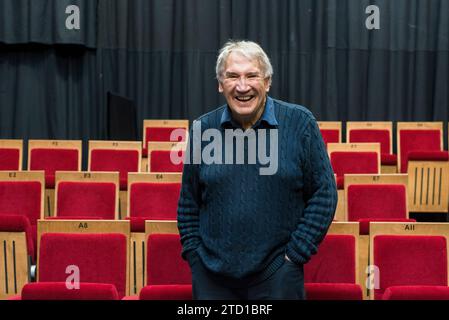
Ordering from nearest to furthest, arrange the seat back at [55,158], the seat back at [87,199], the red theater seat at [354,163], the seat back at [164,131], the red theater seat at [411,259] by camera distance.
→ the red theater seat at [411,259]
the seat back at [87,199]
the red theater seat at [354,163]
the seat back at [55,158]
the seat back at [164,131]

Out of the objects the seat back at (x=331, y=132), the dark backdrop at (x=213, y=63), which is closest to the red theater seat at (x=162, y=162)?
the seat back at (x=331, y=132)

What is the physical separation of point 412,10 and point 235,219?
3.39 meters

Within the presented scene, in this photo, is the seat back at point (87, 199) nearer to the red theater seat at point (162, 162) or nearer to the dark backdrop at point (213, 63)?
the red theater seat at point (162, 162)

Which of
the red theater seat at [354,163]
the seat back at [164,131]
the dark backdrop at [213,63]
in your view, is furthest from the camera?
the dark backdrop at [213,63]

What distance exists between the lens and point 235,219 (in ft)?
3.30

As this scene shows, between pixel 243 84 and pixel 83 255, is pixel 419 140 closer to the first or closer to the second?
pixel 83 255

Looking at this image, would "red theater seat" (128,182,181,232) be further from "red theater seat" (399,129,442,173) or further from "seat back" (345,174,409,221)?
"red theater seat" (399,129,442,173)

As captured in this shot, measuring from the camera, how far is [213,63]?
418cm

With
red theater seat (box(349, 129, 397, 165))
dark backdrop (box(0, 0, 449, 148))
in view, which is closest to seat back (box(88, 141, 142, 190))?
red theater seat (box(349, 129, 397, 165))

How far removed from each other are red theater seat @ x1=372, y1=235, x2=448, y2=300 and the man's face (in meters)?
0.52

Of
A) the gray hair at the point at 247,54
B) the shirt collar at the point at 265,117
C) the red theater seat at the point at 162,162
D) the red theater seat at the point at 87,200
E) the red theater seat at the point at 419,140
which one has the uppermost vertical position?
the gray hair at the point at 247,54

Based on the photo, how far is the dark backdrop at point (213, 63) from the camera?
4059 millimetres
